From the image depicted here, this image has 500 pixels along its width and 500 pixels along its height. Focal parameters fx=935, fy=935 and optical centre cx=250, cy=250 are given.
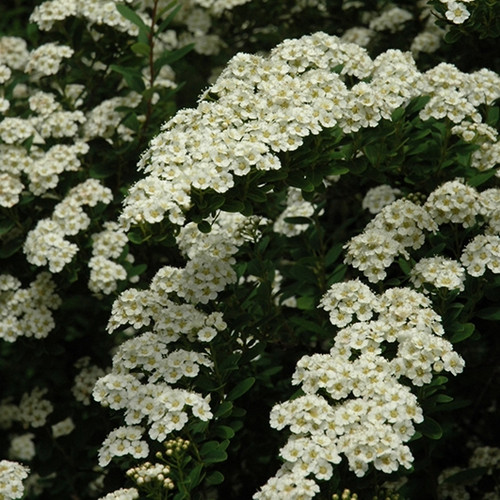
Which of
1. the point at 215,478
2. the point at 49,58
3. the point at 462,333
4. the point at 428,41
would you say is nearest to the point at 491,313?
the point at 462,333

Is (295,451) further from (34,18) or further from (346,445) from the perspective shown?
(34,18)

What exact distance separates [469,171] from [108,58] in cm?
213

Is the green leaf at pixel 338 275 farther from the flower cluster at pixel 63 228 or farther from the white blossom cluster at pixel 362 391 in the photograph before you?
the flower cluster at pixel 63 228

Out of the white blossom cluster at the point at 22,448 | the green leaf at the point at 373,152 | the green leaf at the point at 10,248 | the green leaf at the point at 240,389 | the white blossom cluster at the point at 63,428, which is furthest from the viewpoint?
the white blossom cluster at the point at 22,448

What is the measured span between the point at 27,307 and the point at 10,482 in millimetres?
1206

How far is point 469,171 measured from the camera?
14.2 ft

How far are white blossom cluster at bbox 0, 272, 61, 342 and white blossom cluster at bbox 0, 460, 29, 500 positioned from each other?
0.95 m

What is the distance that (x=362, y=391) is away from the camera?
3.39 metres

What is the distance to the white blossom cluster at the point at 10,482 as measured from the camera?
3.65 metres

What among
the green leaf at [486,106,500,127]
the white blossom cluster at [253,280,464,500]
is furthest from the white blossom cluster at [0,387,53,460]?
the green leaf at [486,106,500,127]

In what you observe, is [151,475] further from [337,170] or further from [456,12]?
[456,12]

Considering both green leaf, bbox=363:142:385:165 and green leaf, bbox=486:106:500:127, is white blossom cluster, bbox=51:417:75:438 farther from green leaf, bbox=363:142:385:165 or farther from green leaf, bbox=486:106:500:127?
→ green leaf, bbox=486:106:500:127

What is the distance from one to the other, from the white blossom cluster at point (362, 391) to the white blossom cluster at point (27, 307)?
1.61m

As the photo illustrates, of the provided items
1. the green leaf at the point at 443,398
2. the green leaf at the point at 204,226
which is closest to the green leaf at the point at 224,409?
the green leaf at the point at 204,226
